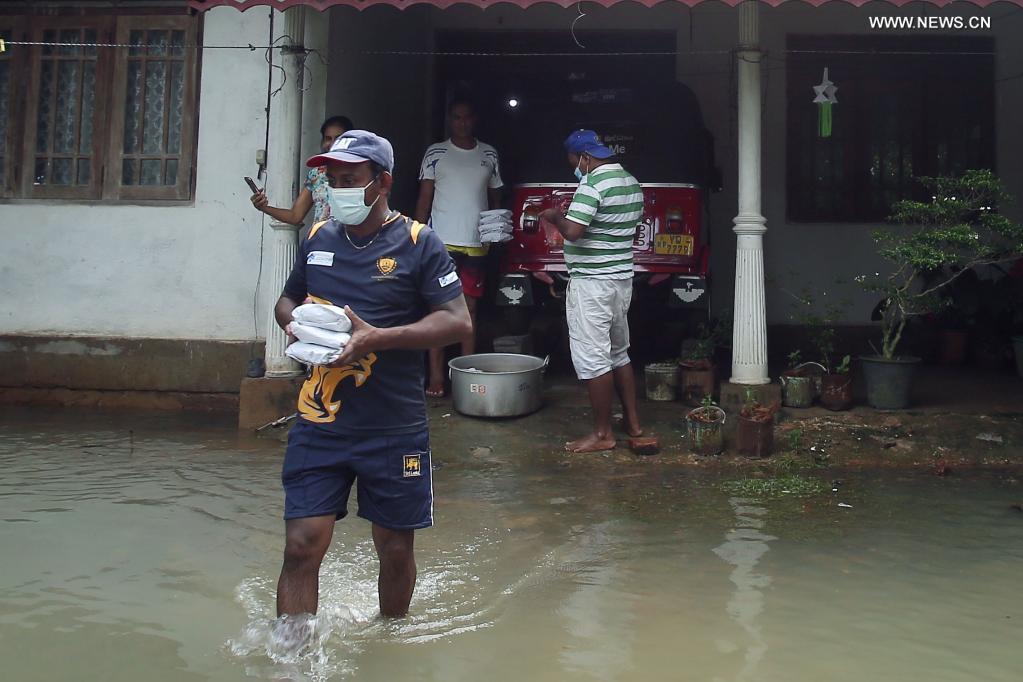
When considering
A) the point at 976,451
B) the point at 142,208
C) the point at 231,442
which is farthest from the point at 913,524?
the point at 142,208

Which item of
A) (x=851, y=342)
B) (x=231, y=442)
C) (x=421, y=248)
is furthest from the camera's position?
(x=851, y=342)

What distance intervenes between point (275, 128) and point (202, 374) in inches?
85.6

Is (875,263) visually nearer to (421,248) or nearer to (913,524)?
(913,524)

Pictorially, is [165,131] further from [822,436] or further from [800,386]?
[822,436]

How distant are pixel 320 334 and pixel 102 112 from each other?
6515mm

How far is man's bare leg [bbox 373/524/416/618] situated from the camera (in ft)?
12.4

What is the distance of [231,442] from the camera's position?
24.7ft

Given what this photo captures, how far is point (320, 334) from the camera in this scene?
342 cm

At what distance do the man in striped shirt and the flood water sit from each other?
698 mm

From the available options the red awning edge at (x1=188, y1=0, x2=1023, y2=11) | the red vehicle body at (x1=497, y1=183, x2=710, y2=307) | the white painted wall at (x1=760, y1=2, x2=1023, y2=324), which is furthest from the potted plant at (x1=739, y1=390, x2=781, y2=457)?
the white painted wall at (x1=760, y1=2, x2=1023, y2=324)

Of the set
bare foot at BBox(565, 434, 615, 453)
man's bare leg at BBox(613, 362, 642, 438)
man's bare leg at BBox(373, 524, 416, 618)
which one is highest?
man's bare leg at BBox(613, 362, 642, 438)

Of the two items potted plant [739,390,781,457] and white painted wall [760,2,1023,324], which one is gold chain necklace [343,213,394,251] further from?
white painted wall [760,2,1023,324]

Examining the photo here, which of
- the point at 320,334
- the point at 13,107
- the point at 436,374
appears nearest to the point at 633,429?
the point at 436,374

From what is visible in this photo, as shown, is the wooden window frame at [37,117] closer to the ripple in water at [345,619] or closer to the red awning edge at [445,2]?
the red awning edge at [445,2]
